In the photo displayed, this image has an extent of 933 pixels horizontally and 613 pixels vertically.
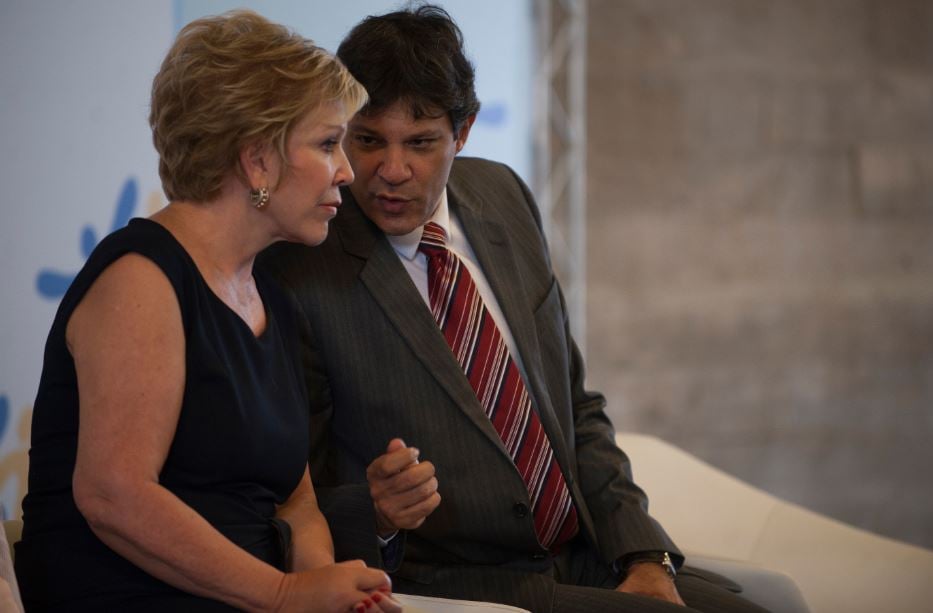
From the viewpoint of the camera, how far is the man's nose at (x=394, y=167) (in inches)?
74.8

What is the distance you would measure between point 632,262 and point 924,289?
1869 mm

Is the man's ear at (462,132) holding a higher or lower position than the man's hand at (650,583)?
higher

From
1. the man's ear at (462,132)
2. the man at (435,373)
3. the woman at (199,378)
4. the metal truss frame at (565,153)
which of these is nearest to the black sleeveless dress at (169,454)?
the woman at (199,378)

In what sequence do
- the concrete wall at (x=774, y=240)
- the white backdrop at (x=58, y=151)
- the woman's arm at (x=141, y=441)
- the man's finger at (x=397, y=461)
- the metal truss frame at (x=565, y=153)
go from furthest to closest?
the concrete wall at (x=774, y=240) → the metal truss frame at (x=565, y=153) → the white backdrop at (x=58, y=151) → the man's finger at (x=397, y=461) → the woman's arm at (x=141, y=441)

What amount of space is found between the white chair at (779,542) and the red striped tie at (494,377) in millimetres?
462

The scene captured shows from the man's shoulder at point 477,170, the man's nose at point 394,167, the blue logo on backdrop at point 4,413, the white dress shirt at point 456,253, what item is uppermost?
the man's shoulder at point 477,170

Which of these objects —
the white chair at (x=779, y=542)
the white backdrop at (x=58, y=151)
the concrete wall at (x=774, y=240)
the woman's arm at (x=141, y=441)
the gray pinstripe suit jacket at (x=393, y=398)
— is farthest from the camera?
the concrete wall at (x=774, y=240)

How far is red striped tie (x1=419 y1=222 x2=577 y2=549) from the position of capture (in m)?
1.95

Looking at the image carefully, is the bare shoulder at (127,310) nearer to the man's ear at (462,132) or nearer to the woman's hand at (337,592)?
the woman's hand at (337,592)

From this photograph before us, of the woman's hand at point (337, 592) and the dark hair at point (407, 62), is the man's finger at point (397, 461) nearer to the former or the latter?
the woman's hand at point (337, 592)

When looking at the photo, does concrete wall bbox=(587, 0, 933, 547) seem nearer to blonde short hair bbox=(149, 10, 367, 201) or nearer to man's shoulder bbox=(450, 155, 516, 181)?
man's shoulder bbox=(450, 155, 516, 181)

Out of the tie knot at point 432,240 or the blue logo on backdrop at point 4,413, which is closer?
the tie knot at point 432,240

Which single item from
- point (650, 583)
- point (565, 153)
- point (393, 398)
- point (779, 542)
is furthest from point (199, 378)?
point (565, 153)

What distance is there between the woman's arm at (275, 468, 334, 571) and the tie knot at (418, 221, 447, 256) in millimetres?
455
